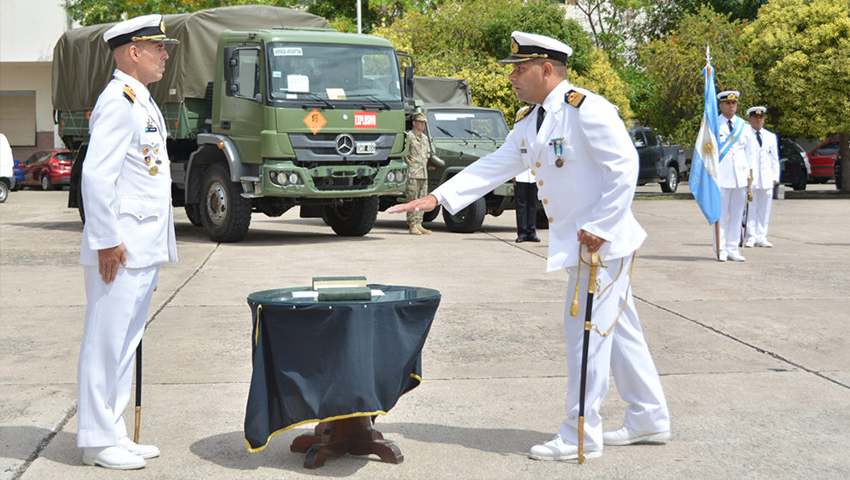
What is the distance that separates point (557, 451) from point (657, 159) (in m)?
26.6

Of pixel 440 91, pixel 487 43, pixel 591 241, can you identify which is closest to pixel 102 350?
pixel 591 241

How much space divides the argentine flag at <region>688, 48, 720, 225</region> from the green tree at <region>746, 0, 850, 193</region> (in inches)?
651

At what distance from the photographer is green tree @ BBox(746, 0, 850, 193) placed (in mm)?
27844

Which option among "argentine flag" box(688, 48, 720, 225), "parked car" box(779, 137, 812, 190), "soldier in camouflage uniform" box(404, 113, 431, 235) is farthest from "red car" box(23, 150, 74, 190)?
"argentine flag" box(688, 48, 720, 225)

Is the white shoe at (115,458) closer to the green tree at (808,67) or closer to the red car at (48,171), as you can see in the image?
the green tree at (808,67)

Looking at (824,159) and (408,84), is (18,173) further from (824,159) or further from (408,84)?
(824,159)

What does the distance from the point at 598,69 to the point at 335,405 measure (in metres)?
33.2

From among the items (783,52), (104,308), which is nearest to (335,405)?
(104,308)

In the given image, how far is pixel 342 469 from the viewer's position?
4496 millimetres

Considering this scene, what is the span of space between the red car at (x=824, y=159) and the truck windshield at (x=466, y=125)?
19.3 m

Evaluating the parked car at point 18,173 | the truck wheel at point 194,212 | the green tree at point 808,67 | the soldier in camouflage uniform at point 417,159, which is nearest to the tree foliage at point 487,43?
the green tree at point 808,67

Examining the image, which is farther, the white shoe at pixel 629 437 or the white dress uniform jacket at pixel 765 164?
the white dress uniform jacket at pixel 765 164

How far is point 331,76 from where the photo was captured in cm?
1423

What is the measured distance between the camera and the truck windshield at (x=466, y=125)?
16.9 meters
